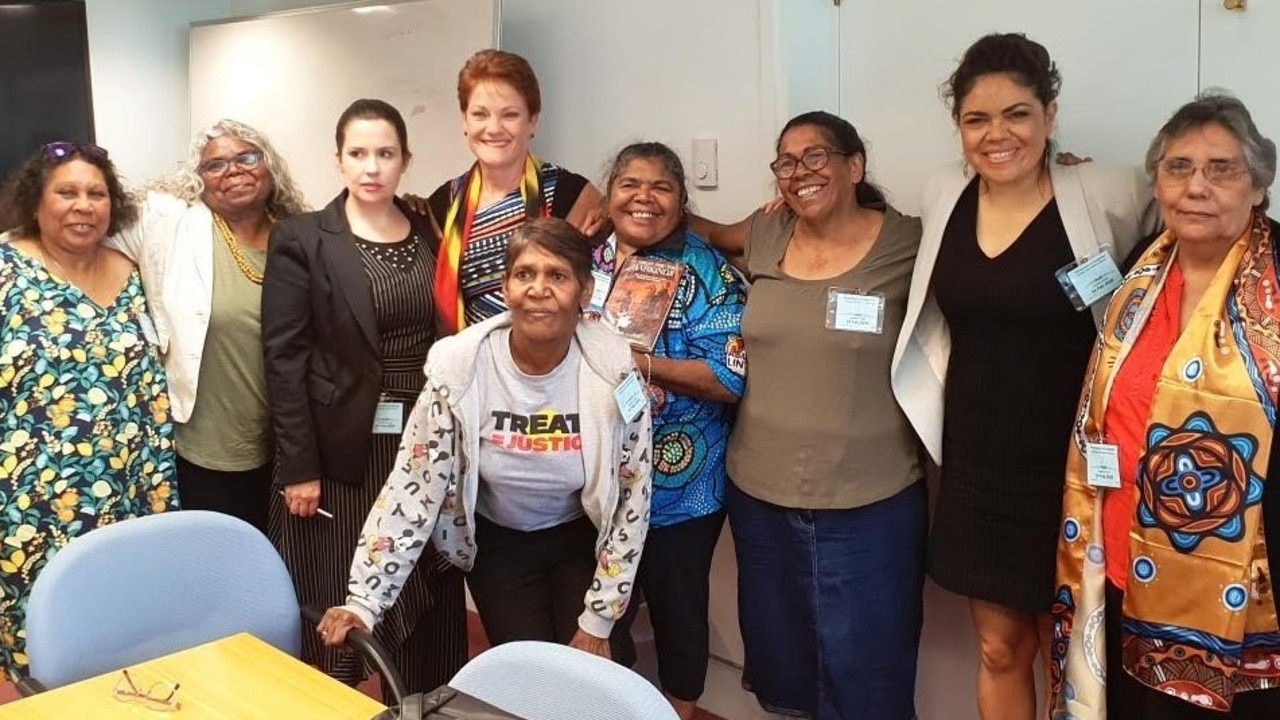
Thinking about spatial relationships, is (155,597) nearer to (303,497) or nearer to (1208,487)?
(303,497)

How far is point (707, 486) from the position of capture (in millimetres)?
2576

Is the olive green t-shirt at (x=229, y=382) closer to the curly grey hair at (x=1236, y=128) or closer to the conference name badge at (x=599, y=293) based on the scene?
the conference name badge at (x=599, y=293)

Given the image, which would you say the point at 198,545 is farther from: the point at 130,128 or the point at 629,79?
the point at 130,128

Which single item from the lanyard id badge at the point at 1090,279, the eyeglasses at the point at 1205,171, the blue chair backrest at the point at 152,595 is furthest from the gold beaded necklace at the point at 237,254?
the eyeglasses at the point at 1205,171

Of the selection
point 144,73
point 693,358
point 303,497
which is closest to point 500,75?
point 693,358

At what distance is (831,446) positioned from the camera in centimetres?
235

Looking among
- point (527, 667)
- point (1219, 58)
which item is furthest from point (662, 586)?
point (1219, 58)

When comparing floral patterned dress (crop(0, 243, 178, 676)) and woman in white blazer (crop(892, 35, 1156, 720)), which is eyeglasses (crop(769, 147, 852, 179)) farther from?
floral patterned dress (crop(0, 243, 178, 676))

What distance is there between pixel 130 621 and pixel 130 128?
3.32 m

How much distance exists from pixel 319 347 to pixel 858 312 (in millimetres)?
1298

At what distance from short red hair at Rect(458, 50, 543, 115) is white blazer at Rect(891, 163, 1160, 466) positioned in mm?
1055

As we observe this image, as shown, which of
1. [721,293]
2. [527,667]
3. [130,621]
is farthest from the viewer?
[721,293]

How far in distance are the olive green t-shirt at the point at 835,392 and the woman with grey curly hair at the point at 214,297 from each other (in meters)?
1.33

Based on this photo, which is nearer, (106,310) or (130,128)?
(106,310)
